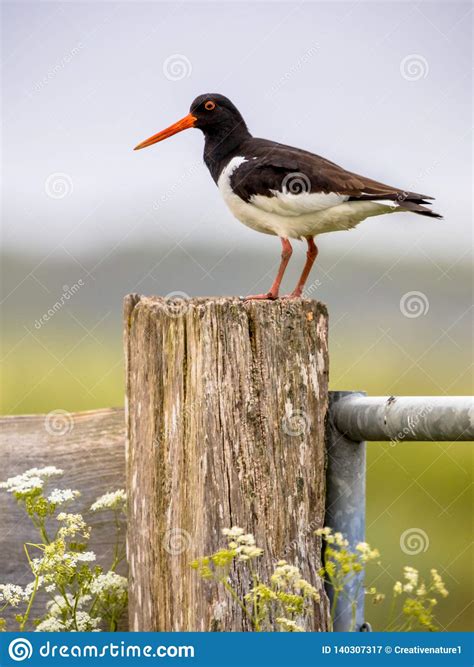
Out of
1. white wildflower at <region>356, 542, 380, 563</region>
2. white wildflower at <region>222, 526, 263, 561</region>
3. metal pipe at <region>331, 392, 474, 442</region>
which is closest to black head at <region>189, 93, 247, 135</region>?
metal pipe at <region>331, 392, 474, 442</region>

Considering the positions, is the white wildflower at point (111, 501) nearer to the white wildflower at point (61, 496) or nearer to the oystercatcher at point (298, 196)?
the white wildflower at point (61, 496)

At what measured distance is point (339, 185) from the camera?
4930 millimetres

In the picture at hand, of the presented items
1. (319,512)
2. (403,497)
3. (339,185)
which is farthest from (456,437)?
(403,497)

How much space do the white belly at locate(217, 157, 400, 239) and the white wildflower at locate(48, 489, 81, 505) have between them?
219 centimetres

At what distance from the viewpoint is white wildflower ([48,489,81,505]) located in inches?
130

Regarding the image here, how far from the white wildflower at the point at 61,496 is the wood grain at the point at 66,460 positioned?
0.40 ft

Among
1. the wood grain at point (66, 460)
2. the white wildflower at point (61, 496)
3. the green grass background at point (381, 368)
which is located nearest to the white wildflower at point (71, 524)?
the white wildflower at point (61, 496)

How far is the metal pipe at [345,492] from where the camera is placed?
122 inches

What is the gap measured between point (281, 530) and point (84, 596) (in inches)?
34.2

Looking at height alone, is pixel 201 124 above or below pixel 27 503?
above

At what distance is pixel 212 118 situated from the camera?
587 cm

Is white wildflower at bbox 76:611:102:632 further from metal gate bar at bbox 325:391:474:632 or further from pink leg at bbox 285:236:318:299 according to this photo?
pink leg at bbox 285:236:318:299

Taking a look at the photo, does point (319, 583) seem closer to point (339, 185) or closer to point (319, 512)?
point (319, 512)

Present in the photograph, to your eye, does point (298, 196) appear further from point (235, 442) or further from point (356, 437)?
point (235, 442)
